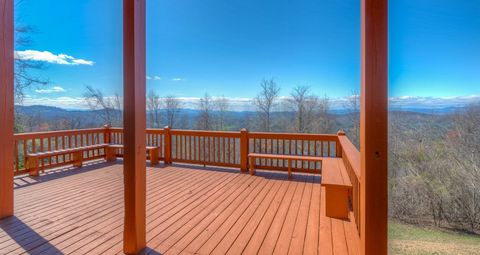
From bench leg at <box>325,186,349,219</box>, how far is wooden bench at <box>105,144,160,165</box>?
4.34 m

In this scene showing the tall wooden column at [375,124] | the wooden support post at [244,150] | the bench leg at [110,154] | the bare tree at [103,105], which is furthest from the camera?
the bare tree at [103,105]

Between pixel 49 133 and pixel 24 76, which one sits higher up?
pixel 24 76

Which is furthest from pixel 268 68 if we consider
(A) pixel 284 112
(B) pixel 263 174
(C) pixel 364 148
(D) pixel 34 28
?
(C) pixel 364 148

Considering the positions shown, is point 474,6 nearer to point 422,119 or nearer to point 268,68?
point 422,119

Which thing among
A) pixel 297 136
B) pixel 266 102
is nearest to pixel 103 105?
pixel 266 102

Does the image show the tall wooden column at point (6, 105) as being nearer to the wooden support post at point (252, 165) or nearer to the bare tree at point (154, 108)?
the wooden support post at point (252, 165)

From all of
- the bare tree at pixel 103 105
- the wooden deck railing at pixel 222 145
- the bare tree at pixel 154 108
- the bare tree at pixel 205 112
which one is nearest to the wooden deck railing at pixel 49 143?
the wooden deck railing at pixel 222 145

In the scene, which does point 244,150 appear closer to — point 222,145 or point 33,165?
point 222,145

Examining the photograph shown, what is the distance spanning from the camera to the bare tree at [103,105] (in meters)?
8.28

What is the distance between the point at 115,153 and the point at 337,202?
5.91 metres

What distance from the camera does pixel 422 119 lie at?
6016mm

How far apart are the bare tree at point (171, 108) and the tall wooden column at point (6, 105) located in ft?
26.1

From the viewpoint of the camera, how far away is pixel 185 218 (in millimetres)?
2746

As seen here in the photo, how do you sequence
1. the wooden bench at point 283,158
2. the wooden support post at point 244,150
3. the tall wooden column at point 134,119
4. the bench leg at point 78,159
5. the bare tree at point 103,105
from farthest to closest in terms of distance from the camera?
the bare tree at point 103,105 → the bench leg at point 78,159 → the wooden support post at point 244,150 → the wooden bench at point 283,158 → the tall wooden column at point 134,119
